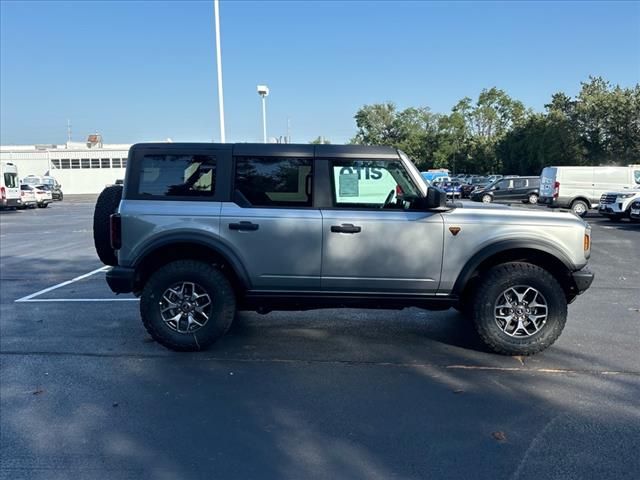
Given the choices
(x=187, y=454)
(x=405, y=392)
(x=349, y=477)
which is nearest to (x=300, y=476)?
(x=349, y=477)

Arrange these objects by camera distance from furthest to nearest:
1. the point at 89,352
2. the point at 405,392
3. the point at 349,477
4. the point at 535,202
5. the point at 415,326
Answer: the point at 535,202, the point at 415,326, the point at 89,352, the point at 405,392, the point at 349,477

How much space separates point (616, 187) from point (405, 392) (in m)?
21.0

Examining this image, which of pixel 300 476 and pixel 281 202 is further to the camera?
pixel 281 202

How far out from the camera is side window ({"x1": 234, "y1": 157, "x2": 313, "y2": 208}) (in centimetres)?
494

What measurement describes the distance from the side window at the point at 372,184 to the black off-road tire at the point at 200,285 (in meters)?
1.37

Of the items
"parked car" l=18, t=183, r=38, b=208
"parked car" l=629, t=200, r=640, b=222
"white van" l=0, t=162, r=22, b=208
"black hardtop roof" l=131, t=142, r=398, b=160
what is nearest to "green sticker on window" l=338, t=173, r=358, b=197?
"black hardtop roof" l=131, t=142, r=398, b=160

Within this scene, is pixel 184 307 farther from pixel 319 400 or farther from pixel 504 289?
pixel 504 289

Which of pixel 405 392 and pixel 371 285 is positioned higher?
pixel 371 285

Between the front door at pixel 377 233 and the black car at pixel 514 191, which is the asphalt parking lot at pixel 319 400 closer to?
the front door at pixel 377 233

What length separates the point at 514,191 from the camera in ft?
93.0

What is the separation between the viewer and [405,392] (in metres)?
4.12

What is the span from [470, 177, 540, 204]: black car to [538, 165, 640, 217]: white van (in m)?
6.42

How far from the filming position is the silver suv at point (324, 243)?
15.8 ft

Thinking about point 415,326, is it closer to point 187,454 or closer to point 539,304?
point 539,304
